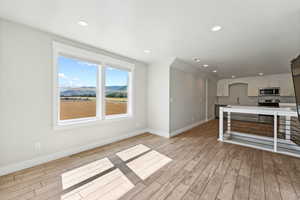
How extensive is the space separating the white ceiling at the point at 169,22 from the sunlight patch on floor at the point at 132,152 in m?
2.44

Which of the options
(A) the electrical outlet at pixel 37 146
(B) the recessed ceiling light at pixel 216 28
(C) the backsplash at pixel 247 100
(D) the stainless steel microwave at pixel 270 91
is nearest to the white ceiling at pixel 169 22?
(B) the recessed ceiling light at pixel 216 28

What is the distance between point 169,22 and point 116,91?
236 cm

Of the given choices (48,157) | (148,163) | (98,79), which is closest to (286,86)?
(148,163)

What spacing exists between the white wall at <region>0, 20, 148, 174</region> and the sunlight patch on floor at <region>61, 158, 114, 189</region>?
0.72 meters

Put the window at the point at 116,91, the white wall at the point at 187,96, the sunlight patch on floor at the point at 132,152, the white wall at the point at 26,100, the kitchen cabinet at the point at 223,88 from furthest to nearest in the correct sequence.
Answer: the kitchen cabinet at the point at 223,88 → the white wall at the point at 187,96 → the window at the point at 116,91 → the sunlight patch on floor at the point at 132,152 → the white wall at the point at 26,100

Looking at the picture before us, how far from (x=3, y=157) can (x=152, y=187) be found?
2.36m

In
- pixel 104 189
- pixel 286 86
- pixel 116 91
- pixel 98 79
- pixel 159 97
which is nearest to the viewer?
pixel 104 189

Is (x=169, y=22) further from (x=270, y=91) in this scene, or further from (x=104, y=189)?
(x=270, y=91)

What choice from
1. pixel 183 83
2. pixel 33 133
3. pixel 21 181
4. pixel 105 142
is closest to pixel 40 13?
pixel 33 133

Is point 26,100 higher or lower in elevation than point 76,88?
lower

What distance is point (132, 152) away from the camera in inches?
110

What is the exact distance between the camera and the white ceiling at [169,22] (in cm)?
158

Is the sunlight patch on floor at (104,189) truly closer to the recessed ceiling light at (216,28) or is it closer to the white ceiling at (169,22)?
the white ceiling at (169,22)

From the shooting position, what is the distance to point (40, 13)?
1.79m
